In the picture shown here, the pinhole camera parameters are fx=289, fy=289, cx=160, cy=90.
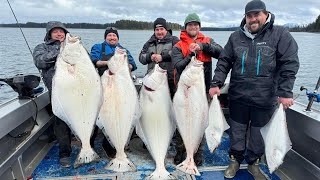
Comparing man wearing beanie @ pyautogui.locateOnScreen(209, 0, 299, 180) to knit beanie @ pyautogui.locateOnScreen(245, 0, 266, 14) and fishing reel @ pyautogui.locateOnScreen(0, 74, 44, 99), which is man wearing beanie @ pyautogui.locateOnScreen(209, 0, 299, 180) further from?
fishing reel @ pyautogui.locateOnScreen(0, 74, 44, 99)

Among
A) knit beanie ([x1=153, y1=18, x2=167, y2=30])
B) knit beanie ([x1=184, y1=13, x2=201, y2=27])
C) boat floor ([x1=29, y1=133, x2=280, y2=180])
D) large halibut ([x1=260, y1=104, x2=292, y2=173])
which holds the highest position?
knit beanie ([x1=184, y1=13, x2=201, y2=27])

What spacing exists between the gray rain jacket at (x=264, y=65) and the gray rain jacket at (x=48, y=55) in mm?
2389

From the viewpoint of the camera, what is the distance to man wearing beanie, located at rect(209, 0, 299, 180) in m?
3.53

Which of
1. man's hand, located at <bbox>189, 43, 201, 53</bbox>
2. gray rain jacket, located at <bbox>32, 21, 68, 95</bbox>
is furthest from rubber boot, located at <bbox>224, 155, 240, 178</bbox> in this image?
gray rain jacket, located at <bbox>32, 21, 68, 95</bbox>

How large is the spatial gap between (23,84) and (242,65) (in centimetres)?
307

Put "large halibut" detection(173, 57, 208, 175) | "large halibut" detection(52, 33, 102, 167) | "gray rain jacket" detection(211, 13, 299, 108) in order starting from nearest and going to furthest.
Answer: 1. "large halibut" detection(52, 33, 102, 167)
2. "gray rain jacket" detection(211, 13, 299, 108)
3. "large halibut" detection(173, 57, 208, 175)

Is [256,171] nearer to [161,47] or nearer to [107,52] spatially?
[161,47]

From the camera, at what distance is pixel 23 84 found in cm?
416

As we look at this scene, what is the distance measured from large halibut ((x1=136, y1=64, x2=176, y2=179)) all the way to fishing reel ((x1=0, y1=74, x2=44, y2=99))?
5.52 feet

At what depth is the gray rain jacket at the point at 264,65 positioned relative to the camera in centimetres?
350

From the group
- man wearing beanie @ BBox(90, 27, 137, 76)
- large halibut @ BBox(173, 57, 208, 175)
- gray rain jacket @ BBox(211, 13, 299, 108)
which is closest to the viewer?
gray rain jacket @ BBox(211, 13, 299, 108)

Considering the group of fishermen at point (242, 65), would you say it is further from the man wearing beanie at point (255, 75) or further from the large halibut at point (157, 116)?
the large halibut at point (157, 116)

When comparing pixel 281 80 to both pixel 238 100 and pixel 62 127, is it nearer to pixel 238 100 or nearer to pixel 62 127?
pixel 238 100

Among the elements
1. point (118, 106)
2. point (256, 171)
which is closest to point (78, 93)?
point (118, 106)
